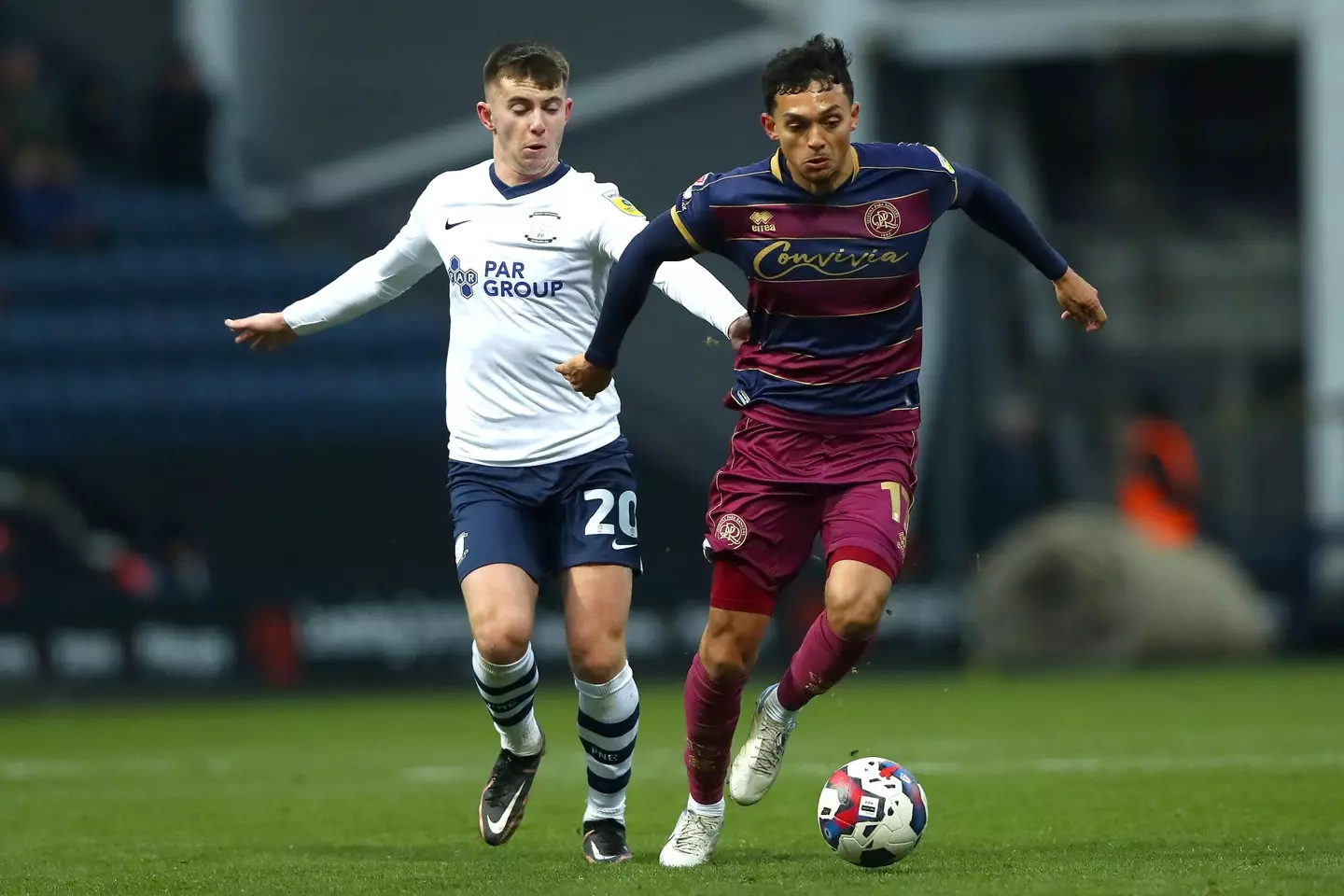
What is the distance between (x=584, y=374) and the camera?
6.47 m

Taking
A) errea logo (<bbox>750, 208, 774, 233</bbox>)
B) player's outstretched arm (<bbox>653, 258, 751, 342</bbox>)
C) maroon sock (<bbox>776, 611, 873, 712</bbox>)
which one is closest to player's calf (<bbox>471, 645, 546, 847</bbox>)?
maroon sock (<bbox>776, 611, 873, 712</bbox>)

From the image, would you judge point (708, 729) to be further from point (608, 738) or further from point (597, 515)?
point (597, 515)

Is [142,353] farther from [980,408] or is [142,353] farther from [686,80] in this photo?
[980,408]

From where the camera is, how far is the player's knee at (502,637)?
6.71 meters

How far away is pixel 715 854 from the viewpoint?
22.4 ft

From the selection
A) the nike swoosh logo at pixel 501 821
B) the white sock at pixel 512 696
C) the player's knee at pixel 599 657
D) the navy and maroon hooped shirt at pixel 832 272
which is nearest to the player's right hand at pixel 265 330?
the white sock at pixel 512 696

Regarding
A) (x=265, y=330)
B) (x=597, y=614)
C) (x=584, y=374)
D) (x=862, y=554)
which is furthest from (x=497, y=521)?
(x=862, y=554)

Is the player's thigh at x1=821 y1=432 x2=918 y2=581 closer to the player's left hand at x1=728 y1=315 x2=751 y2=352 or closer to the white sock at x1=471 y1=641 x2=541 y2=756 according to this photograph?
the player's left hand at x1=728 y1=315 x2=751 y2=352

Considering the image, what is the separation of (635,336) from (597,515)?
1245 centimetres

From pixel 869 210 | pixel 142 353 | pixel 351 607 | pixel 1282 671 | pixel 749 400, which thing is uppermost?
pixel 869 210

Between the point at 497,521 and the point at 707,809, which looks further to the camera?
the point at 497,521

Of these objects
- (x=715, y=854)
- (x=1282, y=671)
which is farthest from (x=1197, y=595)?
(x=715, y=854)

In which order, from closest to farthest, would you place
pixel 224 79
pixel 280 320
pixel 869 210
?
pixel 869 210 < pixel 280 320 < pixel 224 79

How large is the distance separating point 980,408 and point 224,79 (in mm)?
9238
